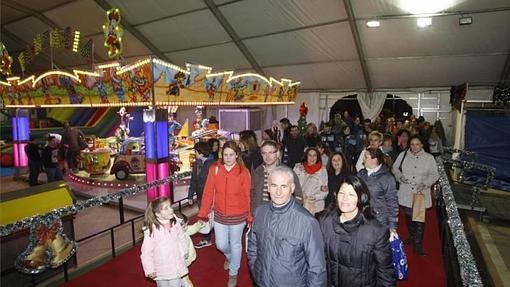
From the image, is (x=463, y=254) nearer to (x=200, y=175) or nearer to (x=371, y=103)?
(x=200, y=175)

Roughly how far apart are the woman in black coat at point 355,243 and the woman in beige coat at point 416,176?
261 centimetres

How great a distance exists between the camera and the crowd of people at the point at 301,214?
2.24m

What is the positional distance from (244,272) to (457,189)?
607 centimetres

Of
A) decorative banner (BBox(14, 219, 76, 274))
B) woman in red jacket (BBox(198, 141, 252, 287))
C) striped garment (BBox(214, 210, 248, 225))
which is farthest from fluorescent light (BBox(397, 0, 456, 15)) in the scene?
decorative banner (BBox(14, 219, 76, 274))

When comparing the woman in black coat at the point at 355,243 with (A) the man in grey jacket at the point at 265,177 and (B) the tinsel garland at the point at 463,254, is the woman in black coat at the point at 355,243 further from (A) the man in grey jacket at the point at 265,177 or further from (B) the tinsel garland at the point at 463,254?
(A) the man in grey jacket at the point at 265,177

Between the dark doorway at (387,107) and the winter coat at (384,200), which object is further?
the dark doorway at (387,107)

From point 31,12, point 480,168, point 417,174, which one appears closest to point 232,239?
point 417,174

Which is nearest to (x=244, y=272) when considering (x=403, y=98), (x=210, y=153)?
(x=210, y=153)

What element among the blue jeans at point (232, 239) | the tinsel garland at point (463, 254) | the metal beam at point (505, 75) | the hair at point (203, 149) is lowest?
the blue jeans at point (232, 239)

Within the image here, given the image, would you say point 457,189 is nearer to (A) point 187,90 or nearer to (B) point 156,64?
(A) point 187,90

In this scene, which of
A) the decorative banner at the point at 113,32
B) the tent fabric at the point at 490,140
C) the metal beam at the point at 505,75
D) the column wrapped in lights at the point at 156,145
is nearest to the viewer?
the column wrapped in lights at the point at 156,145

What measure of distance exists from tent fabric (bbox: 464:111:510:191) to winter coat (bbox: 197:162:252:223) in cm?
696

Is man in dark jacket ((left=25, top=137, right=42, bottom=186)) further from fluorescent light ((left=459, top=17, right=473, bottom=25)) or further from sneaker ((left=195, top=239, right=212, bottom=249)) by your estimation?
fluorescent light ((left=459, top=17, right=473, bottom=25))

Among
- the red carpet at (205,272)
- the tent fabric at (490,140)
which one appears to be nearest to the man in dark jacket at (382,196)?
the red carpet at (205,272)
